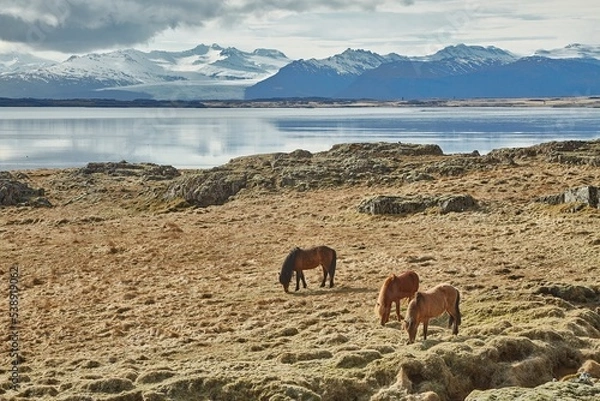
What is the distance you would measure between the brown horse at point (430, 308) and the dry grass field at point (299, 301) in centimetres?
48

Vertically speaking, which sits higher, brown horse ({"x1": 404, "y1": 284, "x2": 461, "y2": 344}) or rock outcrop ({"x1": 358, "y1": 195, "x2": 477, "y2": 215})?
brown horse ({"x1": 404, "y1": 284, "x2": 461, "y2": 344})

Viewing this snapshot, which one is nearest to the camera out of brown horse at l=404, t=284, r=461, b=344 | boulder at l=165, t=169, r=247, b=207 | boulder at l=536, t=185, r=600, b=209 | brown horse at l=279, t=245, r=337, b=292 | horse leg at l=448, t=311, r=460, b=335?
brown horse at l=404, t=284, r=461, b=344

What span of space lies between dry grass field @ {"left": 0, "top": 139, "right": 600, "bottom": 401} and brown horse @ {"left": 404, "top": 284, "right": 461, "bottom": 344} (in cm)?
48

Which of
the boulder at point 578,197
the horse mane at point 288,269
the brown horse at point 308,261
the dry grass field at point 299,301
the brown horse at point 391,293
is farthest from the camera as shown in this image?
the boulder at point 578,197

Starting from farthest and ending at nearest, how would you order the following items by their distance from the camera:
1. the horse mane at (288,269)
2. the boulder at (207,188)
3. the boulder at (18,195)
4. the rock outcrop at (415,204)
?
the boulder at (18,195) < the boulder at (207,188) < the rock outcrop at (415,204) < the horse mane at (288,269)

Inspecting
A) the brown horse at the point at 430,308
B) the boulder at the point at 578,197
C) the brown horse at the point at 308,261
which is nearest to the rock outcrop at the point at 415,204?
the boulder at the point at 578,197

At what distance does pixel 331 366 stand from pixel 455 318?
406 cm

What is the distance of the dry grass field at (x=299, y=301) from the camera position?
1481cm

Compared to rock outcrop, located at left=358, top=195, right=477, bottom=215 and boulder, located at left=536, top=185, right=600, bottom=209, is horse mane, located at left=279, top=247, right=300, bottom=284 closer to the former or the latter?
rock outcrop, located at left=358, top=195, right=477, bottom=215

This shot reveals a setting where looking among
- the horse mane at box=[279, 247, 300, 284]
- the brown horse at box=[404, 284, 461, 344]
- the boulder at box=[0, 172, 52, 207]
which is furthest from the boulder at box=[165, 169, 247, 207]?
the brown horse at box=[404, 284, 461, 344]

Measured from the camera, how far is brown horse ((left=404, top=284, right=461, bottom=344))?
16.9 meters

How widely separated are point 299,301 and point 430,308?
22.6 ft

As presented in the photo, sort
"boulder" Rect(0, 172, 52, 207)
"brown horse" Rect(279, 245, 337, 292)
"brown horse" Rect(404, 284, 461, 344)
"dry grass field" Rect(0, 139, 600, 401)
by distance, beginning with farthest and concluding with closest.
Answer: "boulder" Rect(0, 172, 52, 207) → "brown horse" Rect(279, 245, 337, 292) → "brown horse" Rect(404, 284, 461, 344) → "dry grass field" Rect(0, 139, 600, 401)

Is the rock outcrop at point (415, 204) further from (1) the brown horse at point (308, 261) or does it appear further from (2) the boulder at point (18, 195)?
(2) the boulder at point (18, 195)
